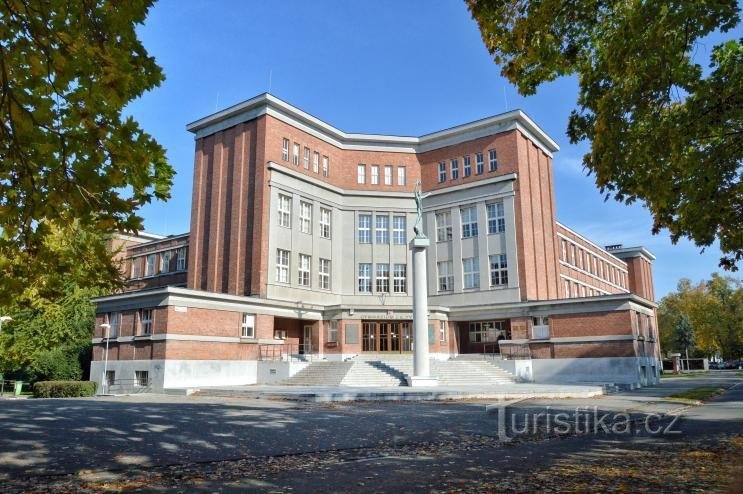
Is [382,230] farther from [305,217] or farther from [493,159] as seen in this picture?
[493,159]

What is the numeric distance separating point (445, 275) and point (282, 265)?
1340cm

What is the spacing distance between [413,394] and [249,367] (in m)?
14.6

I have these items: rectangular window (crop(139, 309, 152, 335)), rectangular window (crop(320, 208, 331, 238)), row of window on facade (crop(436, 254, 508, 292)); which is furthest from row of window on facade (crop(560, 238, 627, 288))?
rectangular window (crop(139, 309, 152, 335))

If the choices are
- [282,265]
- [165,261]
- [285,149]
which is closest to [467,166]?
[285,149]

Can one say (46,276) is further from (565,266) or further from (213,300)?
(565,266)

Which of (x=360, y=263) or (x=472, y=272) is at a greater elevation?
(x=360, y=263)

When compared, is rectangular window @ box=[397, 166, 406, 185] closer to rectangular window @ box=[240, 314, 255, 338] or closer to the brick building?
the brick building

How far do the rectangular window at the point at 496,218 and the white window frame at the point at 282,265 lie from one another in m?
15.5

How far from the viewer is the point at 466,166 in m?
45.3

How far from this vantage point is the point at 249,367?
3391 cm

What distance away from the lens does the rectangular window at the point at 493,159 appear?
43.6 metres

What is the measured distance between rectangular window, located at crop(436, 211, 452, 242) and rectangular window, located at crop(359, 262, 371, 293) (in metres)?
6.21

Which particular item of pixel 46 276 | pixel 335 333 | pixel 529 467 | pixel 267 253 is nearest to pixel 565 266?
pixel 335 333

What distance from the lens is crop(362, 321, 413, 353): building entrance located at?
1560 inches
